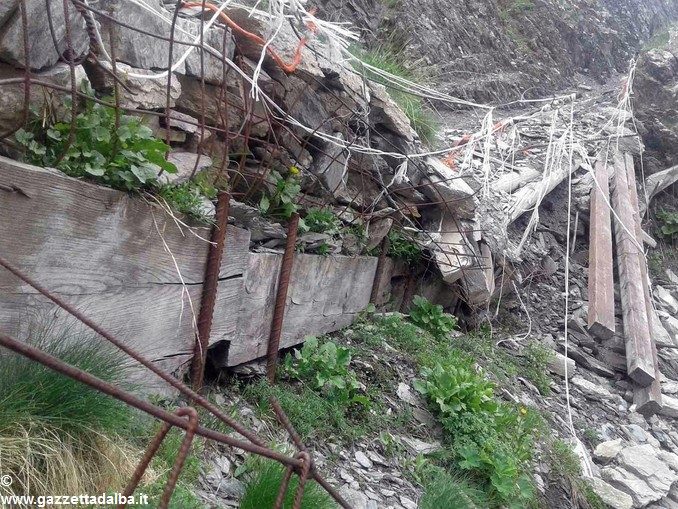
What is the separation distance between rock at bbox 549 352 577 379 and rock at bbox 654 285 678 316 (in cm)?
257

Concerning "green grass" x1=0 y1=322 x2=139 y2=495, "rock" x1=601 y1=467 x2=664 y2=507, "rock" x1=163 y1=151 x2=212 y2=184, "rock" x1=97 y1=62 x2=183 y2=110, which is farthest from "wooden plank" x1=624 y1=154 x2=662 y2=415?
"green grass" x1=0 y1=322 x2=139 y2=495

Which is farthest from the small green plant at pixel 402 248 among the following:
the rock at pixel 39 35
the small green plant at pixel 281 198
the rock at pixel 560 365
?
the rock at pixel 39 35

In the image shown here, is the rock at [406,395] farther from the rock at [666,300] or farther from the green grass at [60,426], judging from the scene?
the rock at [666,300]

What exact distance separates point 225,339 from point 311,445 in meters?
0.74

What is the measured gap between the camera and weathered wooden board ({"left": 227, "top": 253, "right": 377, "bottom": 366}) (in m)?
4.00

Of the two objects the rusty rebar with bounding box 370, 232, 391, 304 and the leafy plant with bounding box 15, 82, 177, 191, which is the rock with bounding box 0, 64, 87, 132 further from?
the rusty rebar with bounding box 370, 232, 391, 304

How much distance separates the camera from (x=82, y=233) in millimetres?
2668

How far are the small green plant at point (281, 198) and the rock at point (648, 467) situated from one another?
3.20 metres

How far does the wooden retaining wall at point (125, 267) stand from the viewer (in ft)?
8.04

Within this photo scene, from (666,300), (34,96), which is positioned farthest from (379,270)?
(666,300)

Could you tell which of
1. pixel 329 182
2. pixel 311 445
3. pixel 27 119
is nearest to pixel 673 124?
pixel 329 182

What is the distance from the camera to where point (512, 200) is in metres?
7.48

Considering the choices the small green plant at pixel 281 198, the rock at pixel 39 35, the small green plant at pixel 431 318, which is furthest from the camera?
the small green plant at pixel 431 318

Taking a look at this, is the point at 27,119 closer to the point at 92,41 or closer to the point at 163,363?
the point at 92,41
